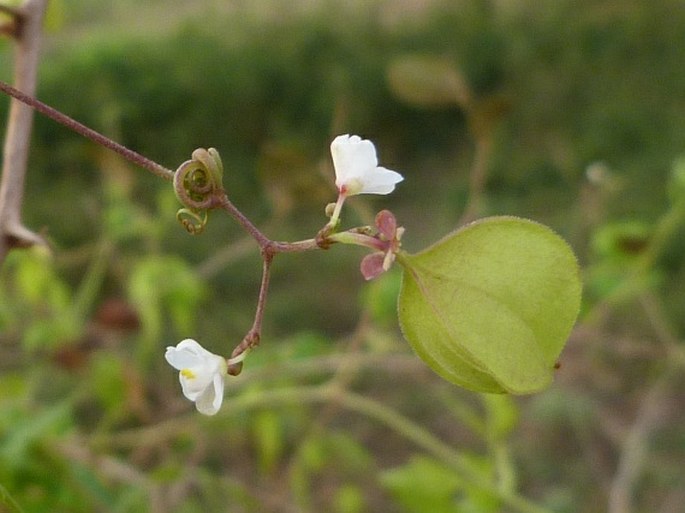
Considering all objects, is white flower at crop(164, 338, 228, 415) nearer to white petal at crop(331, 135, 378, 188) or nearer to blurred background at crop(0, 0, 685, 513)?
white petal at crop(331, 135, 378, 188)

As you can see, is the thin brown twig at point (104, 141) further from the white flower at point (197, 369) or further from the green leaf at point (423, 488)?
the green leaf at point (423, 488)

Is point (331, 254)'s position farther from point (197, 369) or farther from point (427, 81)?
point (197, 369)

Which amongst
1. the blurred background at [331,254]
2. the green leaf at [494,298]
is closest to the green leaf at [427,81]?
the blurred background at [331,254]

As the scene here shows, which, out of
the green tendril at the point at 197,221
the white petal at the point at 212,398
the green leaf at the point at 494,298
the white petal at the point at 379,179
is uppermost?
the white petal at the point at 379,179

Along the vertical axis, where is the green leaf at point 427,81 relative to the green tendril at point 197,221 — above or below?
above

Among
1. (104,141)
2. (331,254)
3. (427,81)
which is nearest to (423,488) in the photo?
(427,81)

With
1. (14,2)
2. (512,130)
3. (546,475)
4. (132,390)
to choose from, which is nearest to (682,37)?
(512,130)
